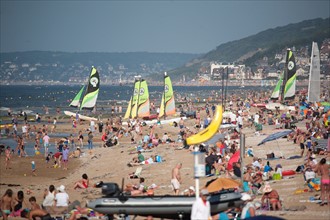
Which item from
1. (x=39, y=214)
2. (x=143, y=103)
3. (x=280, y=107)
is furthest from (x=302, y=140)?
(x=280, y=107)

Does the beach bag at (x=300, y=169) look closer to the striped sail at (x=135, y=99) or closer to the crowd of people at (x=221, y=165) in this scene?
the crowd of people at (x=221, y=165)

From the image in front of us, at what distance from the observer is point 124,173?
2603 centimetres

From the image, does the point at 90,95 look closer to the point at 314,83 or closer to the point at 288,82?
the point at 288,82

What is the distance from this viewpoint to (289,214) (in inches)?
616

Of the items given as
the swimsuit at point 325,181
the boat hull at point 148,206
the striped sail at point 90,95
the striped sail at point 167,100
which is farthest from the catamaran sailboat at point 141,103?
the boat hull at point 148,206

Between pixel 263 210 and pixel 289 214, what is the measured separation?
68 centimetres

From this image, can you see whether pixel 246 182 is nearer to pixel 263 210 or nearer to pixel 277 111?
pixel 263 210

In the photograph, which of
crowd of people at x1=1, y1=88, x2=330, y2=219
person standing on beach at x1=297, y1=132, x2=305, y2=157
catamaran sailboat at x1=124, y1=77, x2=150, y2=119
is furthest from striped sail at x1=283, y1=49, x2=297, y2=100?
person standing on beach at x1=297, y1=132, x2=305, y2=157

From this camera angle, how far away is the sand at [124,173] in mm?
→ 17984

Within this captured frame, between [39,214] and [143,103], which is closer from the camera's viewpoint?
[39,214]

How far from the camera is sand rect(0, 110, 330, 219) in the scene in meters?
18.0

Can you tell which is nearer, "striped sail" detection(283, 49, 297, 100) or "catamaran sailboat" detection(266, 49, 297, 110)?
"catamaran sailboat" detection(266, 49, 297, 110)

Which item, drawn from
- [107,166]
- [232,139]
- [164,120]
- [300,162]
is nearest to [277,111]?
[164,120]

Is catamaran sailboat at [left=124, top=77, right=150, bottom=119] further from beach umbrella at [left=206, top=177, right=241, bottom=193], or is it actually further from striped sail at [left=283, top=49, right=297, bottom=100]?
beach umbrella at [left=206, top=177, right=241, bottom=193]
